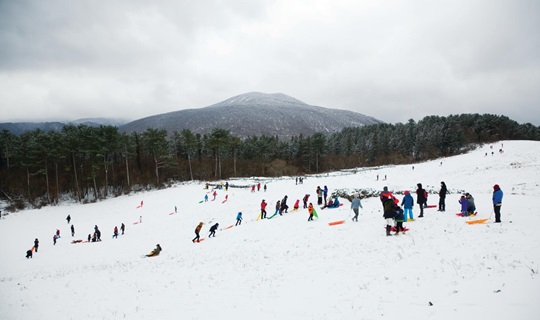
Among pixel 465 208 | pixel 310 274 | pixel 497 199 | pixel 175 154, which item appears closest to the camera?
pixel 310 274

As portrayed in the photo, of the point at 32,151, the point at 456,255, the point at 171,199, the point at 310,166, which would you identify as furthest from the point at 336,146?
the point at 456,255

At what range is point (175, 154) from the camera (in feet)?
267

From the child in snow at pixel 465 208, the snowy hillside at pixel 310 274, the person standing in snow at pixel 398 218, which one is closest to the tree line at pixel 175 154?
the snowy hillside at pixel 310 274

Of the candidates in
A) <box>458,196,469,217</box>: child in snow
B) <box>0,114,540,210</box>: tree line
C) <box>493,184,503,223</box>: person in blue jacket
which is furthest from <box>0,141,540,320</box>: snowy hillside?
<box>0,114,540,210</box>: tree line

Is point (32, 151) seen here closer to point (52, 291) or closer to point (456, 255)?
point (52, 291)

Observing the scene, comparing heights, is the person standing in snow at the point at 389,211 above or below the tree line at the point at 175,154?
below

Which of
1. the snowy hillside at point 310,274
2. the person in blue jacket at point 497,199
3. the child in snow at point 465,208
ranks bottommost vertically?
the snowy hillside at point 310,274

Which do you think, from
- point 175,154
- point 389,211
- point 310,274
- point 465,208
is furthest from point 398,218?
point 175,154

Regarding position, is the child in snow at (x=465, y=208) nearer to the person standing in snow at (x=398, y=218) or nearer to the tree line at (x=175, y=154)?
the person standing in snow at (x=398, y=218)

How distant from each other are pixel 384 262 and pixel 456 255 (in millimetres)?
2642

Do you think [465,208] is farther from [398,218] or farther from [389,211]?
[389,211]

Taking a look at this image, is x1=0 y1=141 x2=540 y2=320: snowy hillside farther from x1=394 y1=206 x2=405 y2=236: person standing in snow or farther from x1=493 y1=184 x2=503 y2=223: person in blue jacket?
x1=394 y1=206 x2=405 y2=236: person standing in snow

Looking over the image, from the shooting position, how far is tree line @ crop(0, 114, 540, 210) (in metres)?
53.6

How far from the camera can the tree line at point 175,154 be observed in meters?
53.6
